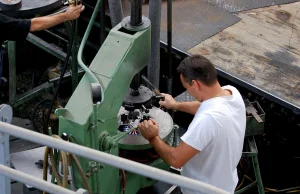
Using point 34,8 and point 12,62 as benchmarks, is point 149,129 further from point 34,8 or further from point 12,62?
point 12,62

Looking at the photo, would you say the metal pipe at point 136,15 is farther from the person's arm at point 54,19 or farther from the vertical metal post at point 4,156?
the vertical metal post at point 4,156

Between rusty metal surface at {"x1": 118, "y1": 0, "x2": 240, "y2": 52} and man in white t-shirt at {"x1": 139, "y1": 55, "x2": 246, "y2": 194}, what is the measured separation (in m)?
2.26

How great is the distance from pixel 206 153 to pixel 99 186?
2.30 feet

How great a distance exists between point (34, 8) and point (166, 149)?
2153mm

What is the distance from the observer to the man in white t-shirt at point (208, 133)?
3504 mm

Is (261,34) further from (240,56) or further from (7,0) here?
(7,0)

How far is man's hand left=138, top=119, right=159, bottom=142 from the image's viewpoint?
366cm

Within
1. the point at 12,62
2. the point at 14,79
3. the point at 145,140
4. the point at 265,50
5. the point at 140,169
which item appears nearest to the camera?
the point at 140,169

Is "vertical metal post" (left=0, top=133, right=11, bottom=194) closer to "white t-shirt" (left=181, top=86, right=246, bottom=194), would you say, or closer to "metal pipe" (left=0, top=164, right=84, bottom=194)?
"metal pipe" (left=0, top=164, right=84, bottom=194)

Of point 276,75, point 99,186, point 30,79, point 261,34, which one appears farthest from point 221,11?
point 99,186

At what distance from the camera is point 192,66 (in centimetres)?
358

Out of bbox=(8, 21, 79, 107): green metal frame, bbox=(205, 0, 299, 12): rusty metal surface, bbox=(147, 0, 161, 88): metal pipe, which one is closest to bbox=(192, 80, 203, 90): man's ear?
bbox=(147, 0, 161, 88): metal pipe

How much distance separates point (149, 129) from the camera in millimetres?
3668

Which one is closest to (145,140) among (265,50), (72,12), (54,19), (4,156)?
(4,156)
